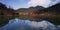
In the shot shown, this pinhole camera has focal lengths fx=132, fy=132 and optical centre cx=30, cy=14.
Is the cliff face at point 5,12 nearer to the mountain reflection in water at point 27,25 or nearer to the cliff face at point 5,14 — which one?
the cliff face at point 5,14

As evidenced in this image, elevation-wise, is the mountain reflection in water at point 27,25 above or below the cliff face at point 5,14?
below

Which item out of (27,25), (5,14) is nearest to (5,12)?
(5,14)

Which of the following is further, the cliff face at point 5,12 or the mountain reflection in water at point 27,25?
the cliff face at point 5,12

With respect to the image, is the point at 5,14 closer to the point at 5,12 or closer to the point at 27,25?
the point at 5,12

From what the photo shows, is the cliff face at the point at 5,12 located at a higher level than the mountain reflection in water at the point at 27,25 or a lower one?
higher

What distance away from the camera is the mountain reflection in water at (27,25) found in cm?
262

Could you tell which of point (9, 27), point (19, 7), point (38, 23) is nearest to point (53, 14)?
point (38, 23)

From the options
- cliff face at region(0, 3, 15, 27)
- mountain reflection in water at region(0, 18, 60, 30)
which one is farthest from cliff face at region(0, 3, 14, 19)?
mountain reflection in water at region(0, 18, 60, 30)

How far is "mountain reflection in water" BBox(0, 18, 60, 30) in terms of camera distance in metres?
2.62

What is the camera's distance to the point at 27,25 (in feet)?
8.75

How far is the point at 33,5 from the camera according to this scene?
8.87ft

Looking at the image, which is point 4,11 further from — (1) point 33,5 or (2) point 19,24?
(1) point 33,5

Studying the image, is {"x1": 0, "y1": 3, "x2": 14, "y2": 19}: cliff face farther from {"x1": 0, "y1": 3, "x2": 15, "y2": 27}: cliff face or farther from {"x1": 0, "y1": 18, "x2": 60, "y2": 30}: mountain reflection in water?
{"x1": 0, "y1": 18, "x2": 60, "y2": 30}: mountain reflection in water

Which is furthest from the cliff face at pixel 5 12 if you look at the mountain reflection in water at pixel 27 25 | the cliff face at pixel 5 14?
the mountain reflection in water at pixel 27 25
